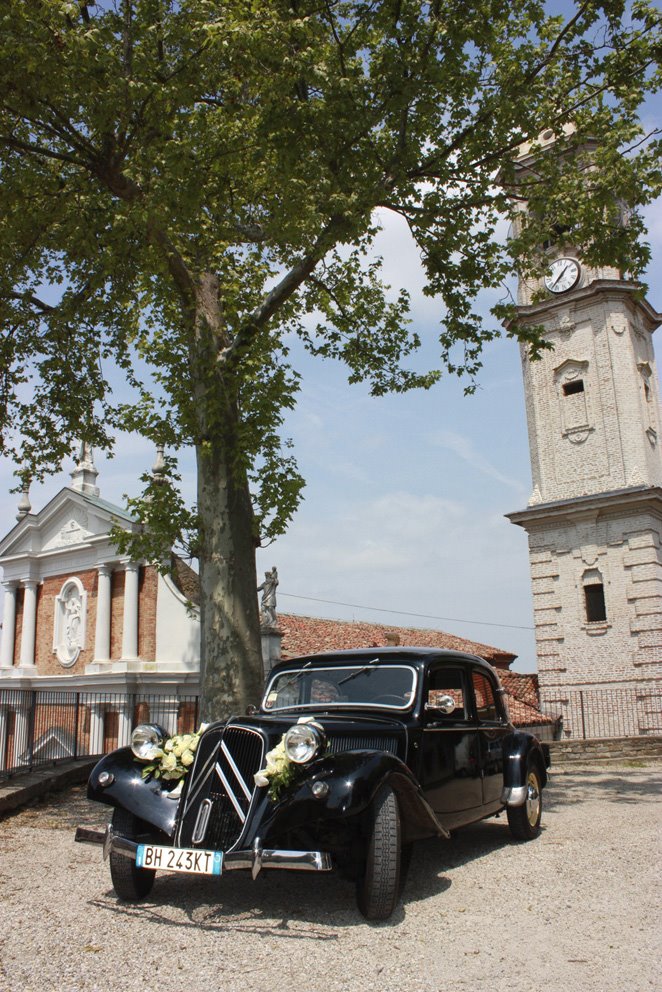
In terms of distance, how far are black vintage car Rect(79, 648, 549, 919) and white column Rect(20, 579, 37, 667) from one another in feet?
73.0

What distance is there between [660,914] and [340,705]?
8.39ft

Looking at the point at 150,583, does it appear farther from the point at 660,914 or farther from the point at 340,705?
the point at 660,914

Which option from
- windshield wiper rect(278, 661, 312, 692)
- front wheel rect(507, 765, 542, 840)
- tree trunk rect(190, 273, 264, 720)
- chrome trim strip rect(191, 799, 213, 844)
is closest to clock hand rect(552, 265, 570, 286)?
tree trunk rect(190, 273, 264, 720)

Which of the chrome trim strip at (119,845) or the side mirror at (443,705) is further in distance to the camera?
the side mirror at (443,705)

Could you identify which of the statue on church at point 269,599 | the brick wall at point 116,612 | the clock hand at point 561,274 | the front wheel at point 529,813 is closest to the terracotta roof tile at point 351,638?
the statue on church at point 269,599

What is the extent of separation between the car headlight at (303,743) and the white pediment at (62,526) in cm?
2080

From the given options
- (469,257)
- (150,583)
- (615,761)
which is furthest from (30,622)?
(469,257)

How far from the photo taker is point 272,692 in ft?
23.2

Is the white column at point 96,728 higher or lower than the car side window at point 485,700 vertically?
lower

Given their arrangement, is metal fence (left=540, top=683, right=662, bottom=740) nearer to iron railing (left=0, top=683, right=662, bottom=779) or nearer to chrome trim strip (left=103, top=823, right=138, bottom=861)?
iron railing (left=0, top=683, right=662, bottom=779)

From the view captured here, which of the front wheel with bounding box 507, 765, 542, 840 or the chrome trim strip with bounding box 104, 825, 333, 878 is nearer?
the chrome trim strip with bounding box 104, 825, 333, 878

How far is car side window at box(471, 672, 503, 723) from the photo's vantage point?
23.9 ft

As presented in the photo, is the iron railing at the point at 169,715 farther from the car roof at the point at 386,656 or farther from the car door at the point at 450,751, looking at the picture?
the car door at the point at 450,751

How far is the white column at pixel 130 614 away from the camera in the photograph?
23406 mm
